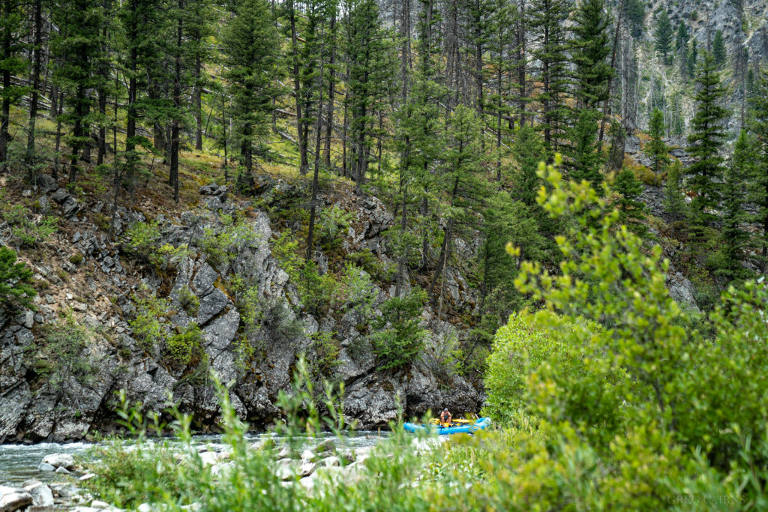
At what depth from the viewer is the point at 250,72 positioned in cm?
2697

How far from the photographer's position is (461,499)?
4.10 m

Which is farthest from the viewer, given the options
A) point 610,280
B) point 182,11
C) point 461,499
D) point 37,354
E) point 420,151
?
point 420,151

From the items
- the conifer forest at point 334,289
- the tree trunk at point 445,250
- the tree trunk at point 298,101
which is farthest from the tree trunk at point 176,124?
the tree trunk at point 445,250

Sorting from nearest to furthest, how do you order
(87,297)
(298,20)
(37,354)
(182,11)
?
1. (37,354)
2. (87,297)
3. (182,11)
4. (298,20)

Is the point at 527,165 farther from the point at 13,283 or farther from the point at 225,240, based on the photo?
the point at 13,283

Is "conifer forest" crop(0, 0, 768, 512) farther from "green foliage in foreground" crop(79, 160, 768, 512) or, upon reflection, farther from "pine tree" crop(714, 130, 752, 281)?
"pine tree" crop(714, 130, 752, 281)

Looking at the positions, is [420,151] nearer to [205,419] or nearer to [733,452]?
[205,419]

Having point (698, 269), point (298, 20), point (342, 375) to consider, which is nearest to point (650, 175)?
point (698, 269)

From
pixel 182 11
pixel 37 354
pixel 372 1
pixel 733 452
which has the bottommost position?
pixel 37 354

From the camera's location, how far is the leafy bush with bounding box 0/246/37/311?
1470 cm

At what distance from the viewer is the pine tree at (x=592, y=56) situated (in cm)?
3509

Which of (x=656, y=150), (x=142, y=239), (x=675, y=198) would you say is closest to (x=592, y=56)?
(x=675, y=198)

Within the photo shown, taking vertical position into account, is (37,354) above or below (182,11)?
below

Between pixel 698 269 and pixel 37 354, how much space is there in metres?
42.0
